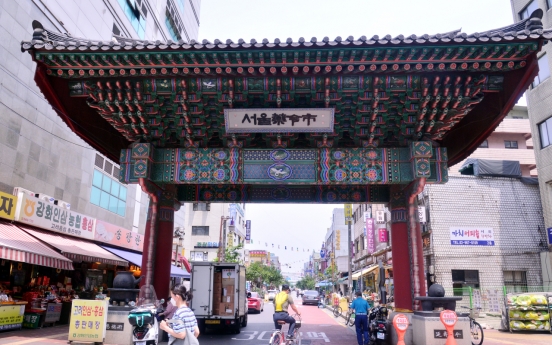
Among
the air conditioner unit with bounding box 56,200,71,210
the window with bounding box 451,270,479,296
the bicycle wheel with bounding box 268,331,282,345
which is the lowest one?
the bicycle wheel with bounding box 268,331,282,345

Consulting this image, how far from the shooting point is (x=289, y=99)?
980 cm

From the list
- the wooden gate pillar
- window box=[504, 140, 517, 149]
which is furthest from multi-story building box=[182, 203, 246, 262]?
the wooden gate pillar

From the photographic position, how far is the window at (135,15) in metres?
26.2


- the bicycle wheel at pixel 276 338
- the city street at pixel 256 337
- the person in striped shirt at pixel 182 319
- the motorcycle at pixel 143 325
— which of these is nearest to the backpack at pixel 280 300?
the bicycle wheel at pixel 276 338

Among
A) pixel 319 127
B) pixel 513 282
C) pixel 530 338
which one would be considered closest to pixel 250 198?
pixel 319 127

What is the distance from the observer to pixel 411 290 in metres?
11.5

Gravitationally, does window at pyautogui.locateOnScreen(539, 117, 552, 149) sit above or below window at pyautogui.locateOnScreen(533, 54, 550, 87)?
below

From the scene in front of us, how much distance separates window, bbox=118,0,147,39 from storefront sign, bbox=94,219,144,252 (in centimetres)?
1333

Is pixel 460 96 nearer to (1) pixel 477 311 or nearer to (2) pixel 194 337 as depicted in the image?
(2) pixel 194 337

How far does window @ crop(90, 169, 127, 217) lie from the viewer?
22047 mm

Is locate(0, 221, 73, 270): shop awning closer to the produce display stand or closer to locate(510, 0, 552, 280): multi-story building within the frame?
the produce display stand

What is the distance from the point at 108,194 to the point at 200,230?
125ft

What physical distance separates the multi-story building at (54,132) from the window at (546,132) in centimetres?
2264

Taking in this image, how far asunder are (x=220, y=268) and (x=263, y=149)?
8158mm
